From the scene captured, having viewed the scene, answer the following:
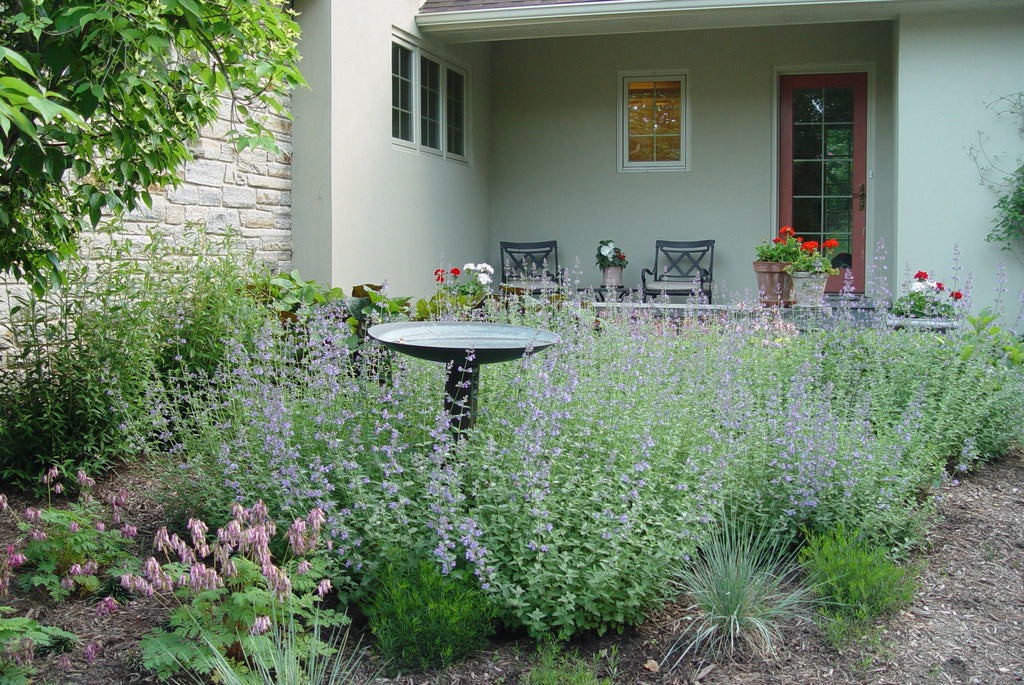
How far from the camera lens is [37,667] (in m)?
2.60

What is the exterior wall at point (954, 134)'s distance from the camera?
25.0 feet

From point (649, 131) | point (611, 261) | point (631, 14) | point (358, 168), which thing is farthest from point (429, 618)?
point (649, 131)

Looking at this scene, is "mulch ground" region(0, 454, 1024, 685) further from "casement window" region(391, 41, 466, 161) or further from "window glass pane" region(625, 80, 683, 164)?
"window glass pane" region(625, 80, 683, 164)

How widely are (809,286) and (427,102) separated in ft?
13.5

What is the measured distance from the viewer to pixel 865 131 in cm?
937

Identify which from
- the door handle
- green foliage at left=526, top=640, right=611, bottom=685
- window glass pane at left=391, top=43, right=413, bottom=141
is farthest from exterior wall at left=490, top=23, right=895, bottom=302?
green foliage at left=526, top=640, right=611, bottom=685

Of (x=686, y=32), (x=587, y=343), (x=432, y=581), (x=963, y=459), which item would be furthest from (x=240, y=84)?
(x=686, y=32)

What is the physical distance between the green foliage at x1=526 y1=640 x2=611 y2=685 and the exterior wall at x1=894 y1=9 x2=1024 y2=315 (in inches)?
246

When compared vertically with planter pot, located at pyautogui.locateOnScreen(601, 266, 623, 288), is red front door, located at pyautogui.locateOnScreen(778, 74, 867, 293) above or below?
above

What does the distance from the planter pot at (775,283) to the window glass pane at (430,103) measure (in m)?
3.47

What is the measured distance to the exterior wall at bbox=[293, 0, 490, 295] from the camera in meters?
6.96

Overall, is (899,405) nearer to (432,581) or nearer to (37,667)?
(432,581)

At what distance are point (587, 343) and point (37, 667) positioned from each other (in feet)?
9.12

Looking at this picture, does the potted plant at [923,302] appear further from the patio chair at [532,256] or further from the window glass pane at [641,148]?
the patio chair at [532,256]
